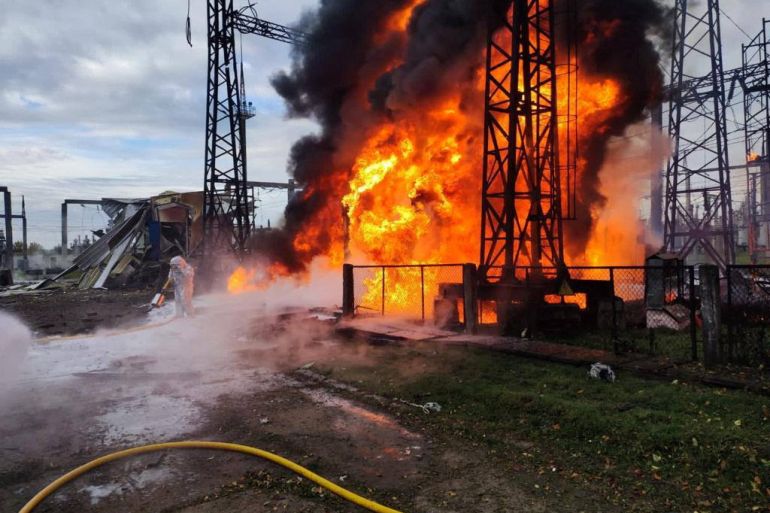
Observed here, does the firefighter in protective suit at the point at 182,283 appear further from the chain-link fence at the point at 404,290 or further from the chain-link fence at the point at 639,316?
the chain-link fence at the point at 639,316

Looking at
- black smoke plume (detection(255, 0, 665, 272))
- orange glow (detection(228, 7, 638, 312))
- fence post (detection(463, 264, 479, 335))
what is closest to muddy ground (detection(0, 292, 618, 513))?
fence post (detection(463, 264, 479, 335))

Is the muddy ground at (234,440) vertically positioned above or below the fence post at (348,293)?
below

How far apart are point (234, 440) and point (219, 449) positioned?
33 centimetres

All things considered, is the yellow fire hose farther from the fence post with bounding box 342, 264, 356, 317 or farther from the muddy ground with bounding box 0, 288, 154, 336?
the muddy ground with bounding box 0, 288, 154, 336

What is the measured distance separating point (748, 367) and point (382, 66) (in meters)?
16.2

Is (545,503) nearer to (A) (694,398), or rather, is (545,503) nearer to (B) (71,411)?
(A) (694,398)

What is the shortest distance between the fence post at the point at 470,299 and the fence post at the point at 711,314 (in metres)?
4.56

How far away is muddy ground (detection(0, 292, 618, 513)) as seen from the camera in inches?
177

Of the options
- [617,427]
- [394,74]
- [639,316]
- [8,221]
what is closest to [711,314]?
[617,427]

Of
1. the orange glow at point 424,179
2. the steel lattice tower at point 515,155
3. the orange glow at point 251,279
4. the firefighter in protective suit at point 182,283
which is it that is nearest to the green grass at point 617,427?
the steel lattice tower at point 515,155

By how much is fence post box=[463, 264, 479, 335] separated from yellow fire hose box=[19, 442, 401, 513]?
698 centimetres

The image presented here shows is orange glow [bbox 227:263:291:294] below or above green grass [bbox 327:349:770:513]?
above

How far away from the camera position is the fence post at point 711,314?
7.96 metres

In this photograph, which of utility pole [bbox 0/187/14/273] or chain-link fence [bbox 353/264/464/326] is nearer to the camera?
chain-link fence [bbox 353/264/464/326]
